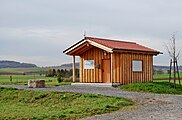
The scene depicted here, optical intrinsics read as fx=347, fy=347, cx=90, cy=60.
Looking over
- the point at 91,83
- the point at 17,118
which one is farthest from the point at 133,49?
the point at 17,118

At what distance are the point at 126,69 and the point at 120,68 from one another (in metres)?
0.59

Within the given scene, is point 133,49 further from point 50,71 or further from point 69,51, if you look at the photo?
point 50,71

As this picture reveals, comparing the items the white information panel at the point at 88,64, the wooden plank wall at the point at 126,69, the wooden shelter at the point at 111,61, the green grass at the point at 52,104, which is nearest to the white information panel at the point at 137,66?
the wooden shelter at the point at 111,61

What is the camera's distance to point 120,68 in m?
24.7

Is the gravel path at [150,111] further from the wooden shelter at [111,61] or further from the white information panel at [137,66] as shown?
the white information panel at [137,66]

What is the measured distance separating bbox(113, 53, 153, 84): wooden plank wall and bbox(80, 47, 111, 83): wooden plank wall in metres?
1.04

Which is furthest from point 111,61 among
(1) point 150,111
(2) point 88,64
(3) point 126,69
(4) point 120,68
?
(1) point 150,111

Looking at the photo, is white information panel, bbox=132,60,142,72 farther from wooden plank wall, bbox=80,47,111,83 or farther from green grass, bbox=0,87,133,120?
green grass, bbox=0,87,133,120

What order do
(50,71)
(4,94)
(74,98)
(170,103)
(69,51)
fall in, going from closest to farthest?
(170,103) < (74,98) < (4,94) < (69,51) < (50,71)

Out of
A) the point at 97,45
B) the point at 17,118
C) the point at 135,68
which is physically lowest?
the point at 17,118

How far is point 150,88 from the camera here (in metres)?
21.2

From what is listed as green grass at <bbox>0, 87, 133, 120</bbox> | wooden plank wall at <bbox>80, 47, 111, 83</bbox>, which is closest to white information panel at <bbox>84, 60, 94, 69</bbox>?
wooden plank wall at <bbox>80, 47, 111, 83</bbox>

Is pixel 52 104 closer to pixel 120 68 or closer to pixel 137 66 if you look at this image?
pixel 120 68

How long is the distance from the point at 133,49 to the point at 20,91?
8984 millimetres
